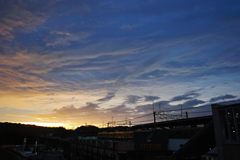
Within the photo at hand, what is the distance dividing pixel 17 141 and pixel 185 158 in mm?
190449

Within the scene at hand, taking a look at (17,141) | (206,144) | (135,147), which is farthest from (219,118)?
(17,141)

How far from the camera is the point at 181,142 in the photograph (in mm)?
45438

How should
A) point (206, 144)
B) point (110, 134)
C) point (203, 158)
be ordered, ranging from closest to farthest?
1. point (206, 144)
2. point (203, 158)
3. point (110, 134)

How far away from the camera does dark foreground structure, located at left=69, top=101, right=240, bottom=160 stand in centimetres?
2217

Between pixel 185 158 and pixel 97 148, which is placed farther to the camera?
pixel 97 148

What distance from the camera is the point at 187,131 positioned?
48125 mm

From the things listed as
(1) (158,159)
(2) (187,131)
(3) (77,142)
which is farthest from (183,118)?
(3) (77,142)

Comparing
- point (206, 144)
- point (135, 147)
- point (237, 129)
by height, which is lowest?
point (135, 147)

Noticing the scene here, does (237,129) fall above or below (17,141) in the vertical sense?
above

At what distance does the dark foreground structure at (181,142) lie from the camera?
22.2m

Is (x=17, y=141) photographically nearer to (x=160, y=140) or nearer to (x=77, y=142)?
(x=77, y=142)

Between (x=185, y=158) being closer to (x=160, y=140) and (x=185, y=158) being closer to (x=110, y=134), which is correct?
(x=160, y=140)

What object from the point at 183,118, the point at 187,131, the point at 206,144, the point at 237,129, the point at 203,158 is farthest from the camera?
the point at 183,118

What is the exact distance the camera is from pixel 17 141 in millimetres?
175375
